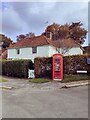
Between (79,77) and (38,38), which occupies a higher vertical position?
(38,38)

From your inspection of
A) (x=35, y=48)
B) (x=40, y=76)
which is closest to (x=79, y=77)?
(x=40, y=76)

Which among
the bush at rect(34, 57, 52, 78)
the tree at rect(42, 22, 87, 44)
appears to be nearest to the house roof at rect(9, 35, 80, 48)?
the tree at rect(42, 22, 87, 44)

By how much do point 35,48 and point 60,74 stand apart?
77.0ft

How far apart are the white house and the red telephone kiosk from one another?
2037 cm

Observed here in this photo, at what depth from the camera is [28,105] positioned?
28.7 ft

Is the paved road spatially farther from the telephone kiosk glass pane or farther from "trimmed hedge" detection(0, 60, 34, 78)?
"trimmed hedge" detection(0, 60, 34, 78)

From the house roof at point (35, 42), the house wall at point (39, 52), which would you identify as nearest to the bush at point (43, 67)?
the house wall at point (39, 52)

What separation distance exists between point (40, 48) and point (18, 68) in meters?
18.3

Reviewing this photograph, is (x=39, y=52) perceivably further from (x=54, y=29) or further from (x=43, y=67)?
(x=43, y=67)

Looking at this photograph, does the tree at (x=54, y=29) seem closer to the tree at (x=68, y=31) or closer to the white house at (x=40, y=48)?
the tree at (x=68, y=31)

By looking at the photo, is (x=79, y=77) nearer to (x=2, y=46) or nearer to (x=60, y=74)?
(x=60, y=74)

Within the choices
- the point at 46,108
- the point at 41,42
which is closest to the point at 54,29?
the point at 41,42

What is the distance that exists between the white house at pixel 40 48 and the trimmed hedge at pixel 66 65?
62.0ft

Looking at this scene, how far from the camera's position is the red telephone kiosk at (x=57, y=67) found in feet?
56.3
